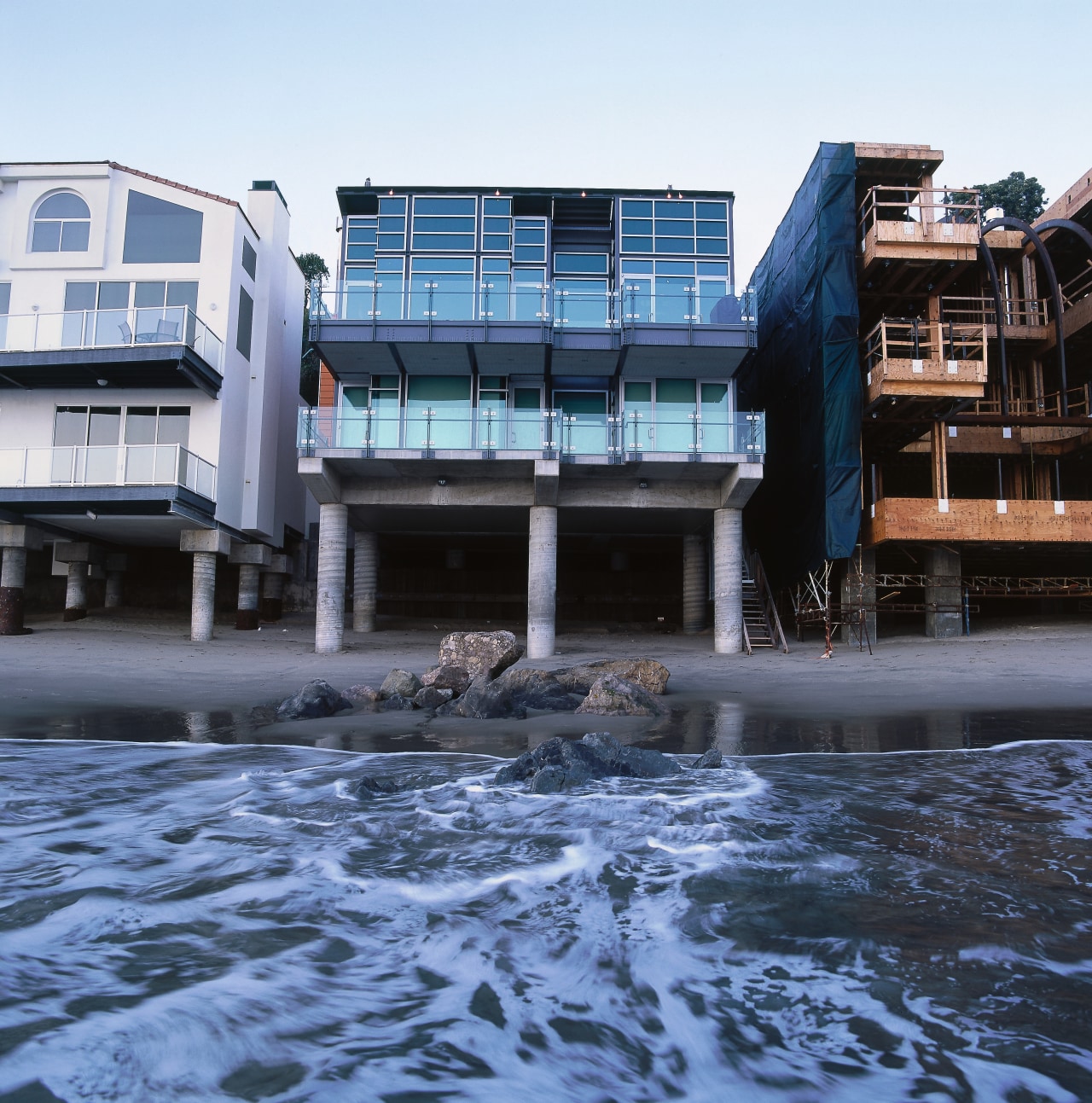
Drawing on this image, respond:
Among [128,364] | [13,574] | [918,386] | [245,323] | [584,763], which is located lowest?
[584,763]

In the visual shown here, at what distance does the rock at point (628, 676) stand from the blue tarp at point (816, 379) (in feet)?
29.6

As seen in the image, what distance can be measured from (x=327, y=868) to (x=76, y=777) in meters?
3.94

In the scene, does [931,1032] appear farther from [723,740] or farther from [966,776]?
[723,740]

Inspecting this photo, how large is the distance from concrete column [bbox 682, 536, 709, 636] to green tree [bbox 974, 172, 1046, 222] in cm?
2294

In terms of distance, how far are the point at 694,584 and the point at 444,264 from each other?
39.7 ft

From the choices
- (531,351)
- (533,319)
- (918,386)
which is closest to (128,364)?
(531,351)

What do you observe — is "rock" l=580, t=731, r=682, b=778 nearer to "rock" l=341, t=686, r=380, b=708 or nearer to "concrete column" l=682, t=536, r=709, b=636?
"rock" l=341, t=686, r=380, b=708

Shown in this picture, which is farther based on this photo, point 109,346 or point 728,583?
point 728,583

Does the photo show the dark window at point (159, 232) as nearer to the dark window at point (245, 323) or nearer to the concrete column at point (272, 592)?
the dark window at point (245, 323)

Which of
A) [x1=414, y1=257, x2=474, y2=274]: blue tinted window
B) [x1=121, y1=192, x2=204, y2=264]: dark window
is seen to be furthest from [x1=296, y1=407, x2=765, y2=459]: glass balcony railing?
[x1=121, y1=192, x2=204, y2=264]: dark window

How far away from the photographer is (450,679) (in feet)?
43.4

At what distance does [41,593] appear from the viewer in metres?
28.2

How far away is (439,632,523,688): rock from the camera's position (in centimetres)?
1408

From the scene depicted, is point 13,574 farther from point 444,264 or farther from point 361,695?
point 444,264
